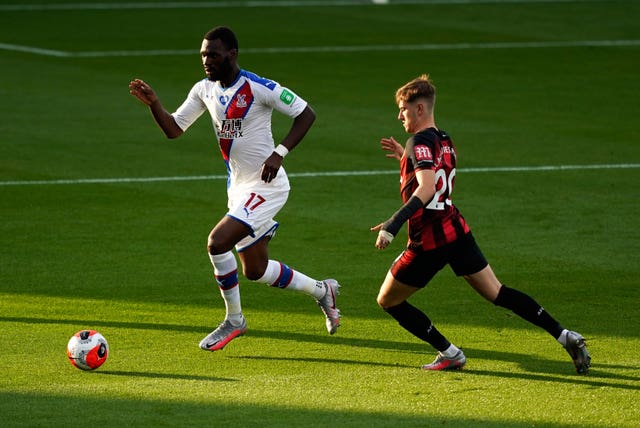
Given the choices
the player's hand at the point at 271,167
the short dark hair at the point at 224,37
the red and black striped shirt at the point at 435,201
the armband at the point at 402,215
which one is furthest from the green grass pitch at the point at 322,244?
the short dark hair at the point at 224,37

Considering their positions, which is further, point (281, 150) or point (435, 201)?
point (281, 150)

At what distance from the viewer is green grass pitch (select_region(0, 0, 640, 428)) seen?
7.57m

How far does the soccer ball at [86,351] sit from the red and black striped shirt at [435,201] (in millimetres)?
2070

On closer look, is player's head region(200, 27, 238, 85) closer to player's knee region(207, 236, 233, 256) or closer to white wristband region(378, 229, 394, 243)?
player's knee region(207, 236, 233, 256)

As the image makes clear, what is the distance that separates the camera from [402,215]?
7.58 m

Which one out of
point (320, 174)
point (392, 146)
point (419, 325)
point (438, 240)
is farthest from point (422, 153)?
point (320, 174)

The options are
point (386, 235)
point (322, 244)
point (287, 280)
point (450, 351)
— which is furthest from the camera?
point (322, 244)

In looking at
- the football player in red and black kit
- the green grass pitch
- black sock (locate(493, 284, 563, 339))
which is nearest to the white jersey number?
the football player in red and black kit

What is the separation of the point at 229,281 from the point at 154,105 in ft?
4.37

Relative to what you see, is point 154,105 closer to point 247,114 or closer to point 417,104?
point 247,114

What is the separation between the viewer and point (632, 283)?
10625mm

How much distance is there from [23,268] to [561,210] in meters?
5.64

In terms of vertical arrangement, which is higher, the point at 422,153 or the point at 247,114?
the point at 247,114

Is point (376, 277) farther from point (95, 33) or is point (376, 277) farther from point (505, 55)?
point (95, 33)
